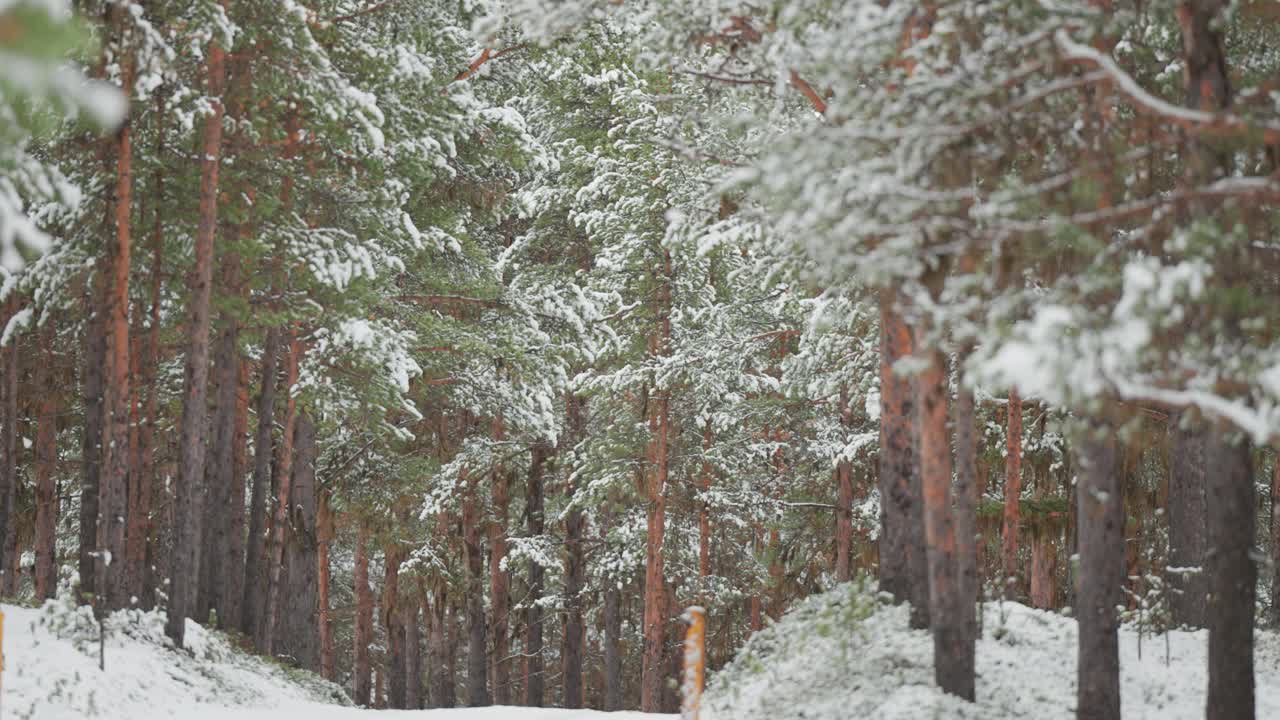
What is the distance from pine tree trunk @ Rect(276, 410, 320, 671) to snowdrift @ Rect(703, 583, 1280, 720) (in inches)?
360

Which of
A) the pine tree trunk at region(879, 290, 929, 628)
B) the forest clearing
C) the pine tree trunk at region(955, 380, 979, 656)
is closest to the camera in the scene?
the forest clearing

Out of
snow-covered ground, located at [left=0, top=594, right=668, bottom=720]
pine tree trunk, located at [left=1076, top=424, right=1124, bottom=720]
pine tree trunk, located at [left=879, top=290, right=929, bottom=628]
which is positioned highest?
pine tree trunk, located at [left=879, top=290, right=929, bottom=628]

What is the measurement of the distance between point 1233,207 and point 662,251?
1307cm

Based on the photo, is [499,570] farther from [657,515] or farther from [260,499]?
[260,499]

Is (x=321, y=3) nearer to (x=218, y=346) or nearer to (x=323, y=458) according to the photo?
(x=218, y=346)

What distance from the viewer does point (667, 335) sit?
19391 millimetres

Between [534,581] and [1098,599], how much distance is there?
14.9 metres

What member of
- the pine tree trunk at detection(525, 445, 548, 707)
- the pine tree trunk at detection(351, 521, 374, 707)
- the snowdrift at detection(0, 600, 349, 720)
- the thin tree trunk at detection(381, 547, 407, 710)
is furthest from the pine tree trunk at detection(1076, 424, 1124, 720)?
the pine tree trunk at detection(351, 521, 374, 707)

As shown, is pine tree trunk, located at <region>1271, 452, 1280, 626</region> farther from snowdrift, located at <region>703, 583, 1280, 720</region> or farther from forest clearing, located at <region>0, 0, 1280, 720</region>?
snowdrift, located at <region>703, 583, 1280, 720</region>

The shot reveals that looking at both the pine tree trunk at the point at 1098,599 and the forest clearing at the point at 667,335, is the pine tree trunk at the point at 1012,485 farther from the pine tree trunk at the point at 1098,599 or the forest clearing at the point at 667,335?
the pine tree trunk at the point at 1098,599

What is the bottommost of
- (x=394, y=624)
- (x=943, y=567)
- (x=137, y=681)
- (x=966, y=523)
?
(x=137, y=681)

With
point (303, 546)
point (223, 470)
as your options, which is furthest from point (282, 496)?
point (223, 470)

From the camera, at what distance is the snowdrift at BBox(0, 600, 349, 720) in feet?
32.6

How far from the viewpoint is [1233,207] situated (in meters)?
6.38
